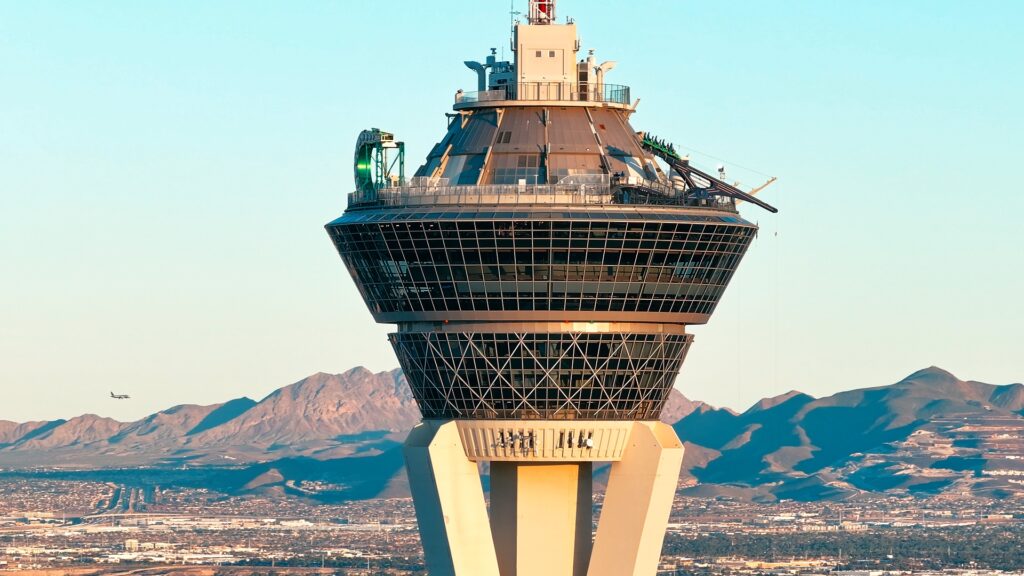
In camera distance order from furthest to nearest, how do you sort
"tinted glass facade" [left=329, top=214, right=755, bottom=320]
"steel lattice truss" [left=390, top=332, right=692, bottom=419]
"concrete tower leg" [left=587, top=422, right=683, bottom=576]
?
"concrete tower leg" [left=587, top=422, right=683, bottom=576] → "steel lattice truss" [left=390, top=332, right=692, bottom=419] → "tinted glass facade" [left=329, top=214, right=755, bottom=320]

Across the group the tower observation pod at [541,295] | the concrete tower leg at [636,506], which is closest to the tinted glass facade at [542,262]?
the tower observation pod at [541,295]

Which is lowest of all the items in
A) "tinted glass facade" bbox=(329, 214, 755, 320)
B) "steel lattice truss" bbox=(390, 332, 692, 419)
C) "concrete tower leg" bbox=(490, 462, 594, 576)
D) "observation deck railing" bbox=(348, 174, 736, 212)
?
"concrete tower leg" bbox=(490, 462, 594, 576)

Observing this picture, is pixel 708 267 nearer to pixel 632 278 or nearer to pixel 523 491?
pixel 632 278

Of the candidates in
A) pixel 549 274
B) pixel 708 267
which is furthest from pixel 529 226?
pixel 708 267

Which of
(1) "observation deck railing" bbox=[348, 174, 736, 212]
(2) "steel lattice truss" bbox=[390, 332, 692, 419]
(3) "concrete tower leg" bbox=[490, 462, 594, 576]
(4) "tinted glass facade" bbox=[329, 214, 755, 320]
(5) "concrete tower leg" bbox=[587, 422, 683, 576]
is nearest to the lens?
(4) "tinted glass facade" bbox=[329, 214, 755, 320]

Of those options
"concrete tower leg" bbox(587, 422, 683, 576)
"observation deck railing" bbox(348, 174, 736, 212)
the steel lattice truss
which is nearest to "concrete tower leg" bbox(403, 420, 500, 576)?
the steel lattice truss

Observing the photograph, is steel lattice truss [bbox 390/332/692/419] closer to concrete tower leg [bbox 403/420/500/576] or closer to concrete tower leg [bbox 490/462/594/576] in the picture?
concrete tower leg [bbox 403/420/500/576]
